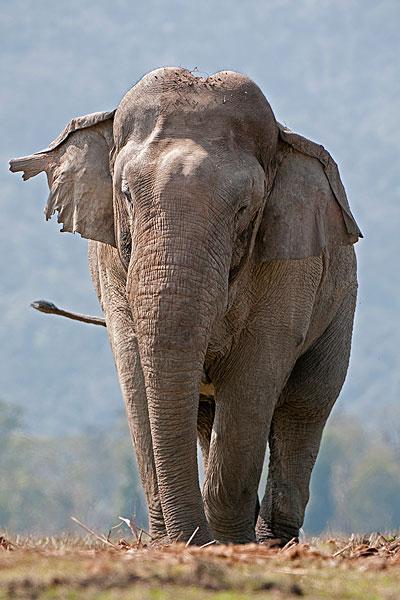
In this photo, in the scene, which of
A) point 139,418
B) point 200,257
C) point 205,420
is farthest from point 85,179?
point 205,420

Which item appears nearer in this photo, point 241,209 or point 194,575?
point 194,575

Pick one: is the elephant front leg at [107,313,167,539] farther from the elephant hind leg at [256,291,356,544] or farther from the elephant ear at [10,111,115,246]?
the elephant hind leg at [256,291,356,544]

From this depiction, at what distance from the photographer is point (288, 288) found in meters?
11.0

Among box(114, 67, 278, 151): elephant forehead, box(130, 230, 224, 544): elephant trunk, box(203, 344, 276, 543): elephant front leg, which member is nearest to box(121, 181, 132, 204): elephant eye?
box(114, 67, 278, 151): elephant forehead

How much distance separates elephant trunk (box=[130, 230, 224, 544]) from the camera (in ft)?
30.6

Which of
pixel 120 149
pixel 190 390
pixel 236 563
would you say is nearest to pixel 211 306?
pixel 190 390

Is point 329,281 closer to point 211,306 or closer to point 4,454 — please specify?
point 211,306

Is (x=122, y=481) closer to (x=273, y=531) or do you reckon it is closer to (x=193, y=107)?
(x=273, y=531)

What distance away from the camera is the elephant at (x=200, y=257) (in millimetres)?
9453

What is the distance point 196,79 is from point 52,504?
8741cm

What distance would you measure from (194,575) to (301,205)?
159 inches

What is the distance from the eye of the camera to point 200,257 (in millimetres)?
9516

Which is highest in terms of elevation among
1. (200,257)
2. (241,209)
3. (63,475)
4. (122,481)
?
(63,475)

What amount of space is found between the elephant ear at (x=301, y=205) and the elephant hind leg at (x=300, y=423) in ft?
5.62
